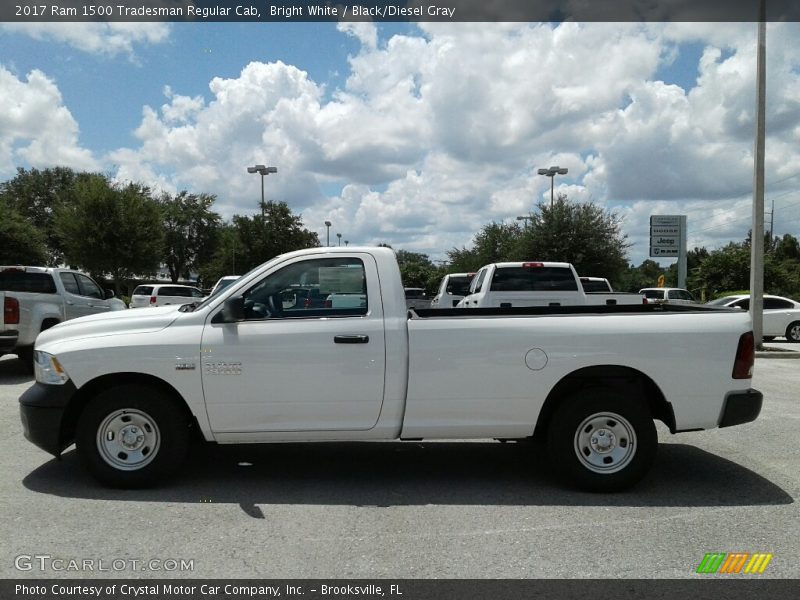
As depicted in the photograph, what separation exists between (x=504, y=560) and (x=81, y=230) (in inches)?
1363

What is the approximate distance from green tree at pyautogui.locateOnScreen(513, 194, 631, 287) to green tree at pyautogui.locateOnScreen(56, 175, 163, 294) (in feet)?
62.6

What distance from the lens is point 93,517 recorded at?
480 centimetres

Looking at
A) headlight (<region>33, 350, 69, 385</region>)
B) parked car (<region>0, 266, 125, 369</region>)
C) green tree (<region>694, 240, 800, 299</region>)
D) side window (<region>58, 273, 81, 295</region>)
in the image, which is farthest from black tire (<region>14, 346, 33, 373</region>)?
green tree (<region>694, 240, 800, 299</region>)

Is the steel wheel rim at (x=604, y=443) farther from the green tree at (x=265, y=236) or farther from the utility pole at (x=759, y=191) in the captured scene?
the green tree at (x=265, y=236)

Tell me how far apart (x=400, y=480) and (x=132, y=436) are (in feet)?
6.97

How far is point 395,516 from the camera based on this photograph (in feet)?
16.1

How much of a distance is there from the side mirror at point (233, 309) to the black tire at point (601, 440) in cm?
252

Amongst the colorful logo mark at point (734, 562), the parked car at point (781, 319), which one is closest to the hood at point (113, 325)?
the colorful logo mark at point (734, 562)

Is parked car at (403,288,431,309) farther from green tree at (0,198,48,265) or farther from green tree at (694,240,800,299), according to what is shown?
green tree at (0,198,48,265)

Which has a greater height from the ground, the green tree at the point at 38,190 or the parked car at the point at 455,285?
the green tree at the point at 38,190

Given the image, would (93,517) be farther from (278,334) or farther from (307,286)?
(307,286)

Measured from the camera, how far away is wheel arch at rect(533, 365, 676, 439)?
5418 mm

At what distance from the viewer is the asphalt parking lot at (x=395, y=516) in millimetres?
4082
